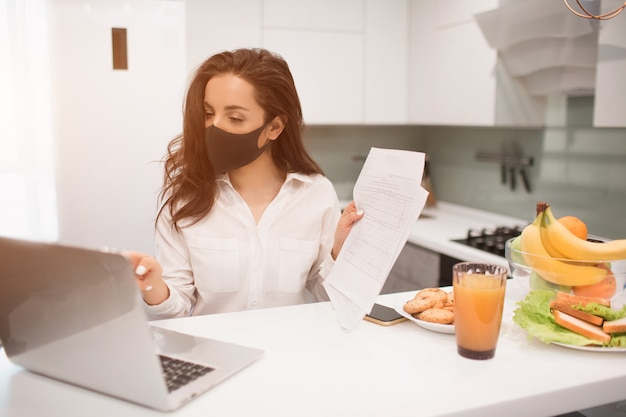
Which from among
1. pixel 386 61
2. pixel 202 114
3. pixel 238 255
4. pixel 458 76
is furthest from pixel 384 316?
pixel 386 61

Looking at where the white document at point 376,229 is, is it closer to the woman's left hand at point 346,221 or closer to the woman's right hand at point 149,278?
the woman's left hand at point 346,221

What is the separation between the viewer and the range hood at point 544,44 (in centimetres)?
231

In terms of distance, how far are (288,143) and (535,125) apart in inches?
61.8

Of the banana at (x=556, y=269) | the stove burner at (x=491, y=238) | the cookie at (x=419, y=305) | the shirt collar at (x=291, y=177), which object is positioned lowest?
the stove burner at (x=491, y=238)

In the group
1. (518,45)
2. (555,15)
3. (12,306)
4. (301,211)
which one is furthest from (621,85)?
(12,306)

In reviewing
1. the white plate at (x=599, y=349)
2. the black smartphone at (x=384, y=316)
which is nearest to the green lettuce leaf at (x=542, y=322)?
the white plate at (x=599, y=349)

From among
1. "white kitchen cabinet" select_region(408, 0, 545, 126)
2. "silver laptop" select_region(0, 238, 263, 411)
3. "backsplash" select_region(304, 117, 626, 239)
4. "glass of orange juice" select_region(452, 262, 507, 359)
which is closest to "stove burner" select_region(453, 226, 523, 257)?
"backsplash" select_region(304, 117, 626, 239)

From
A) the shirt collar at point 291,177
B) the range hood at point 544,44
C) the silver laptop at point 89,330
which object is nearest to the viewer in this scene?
the silver laptop at point 89,330

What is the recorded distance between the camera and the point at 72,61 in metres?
2.51

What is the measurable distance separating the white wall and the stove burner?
1.40 metres

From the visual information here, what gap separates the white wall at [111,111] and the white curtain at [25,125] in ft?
0.14

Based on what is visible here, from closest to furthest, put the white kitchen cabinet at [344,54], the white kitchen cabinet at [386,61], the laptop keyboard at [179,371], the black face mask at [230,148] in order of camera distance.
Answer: the laptop keyboard at [179,371], the black face mask at [230,148], the white kitchen cabinet at [344,54], the white kitchen cabinet at [386,61]

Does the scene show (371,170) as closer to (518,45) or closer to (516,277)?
(516,277)

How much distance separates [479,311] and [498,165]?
2399mm
